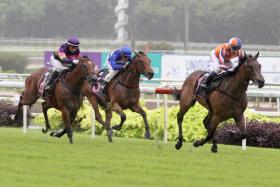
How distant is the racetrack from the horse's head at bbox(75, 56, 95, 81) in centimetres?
91

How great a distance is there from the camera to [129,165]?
8.90 meters

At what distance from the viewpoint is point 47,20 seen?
58188mm

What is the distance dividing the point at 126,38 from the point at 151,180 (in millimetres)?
47834

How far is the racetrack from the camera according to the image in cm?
762

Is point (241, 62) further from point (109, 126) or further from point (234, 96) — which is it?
point (109, 126)

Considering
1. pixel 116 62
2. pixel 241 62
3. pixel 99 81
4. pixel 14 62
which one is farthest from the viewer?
pixel 14 62

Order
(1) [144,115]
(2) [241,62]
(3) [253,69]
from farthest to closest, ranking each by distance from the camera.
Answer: (1) [144,115] < (2) [241,62] < (3) [253,69]

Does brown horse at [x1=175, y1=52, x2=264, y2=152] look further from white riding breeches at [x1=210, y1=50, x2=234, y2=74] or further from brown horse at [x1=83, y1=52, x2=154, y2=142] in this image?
brown horse at [x1=83, y1=52, x2=154, y2=142]

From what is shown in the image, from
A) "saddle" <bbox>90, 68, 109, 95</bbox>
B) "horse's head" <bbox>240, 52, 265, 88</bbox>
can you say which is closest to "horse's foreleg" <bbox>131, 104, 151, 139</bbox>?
"saddle" <bbox>90, 68, 109, 95</bbox>

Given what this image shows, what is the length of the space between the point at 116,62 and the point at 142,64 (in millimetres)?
732

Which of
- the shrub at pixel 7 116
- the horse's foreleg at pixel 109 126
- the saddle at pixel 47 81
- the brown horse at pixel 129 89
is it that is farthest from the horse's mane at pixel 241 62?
the shrub at pixel 7 116

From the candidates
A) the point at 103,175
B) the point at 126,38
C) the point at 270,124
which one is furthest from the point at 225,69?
the point at 126,38

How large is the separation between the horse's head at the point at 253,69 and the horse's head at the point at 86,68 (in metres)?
2.11

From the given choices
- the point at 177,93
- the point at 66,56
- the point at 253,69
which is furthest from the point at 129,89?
the point at 253,69
